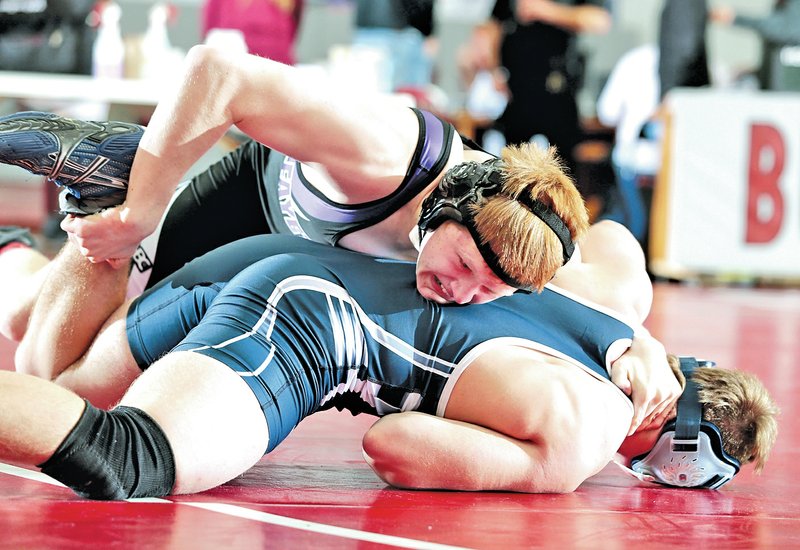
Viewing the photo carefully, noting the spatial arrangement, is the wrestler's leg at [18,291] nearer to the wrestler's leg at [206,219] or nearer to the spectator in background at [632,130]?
the wrestler's leg at [206,219]

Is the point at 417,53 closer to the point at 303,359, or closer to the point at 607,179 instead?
the point at 607,179

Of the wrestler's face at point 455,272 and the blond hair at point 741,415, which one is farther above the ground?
the wrestler's face at point 455,272

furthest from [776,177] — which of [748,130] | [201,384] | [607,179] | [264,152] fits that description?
[201,384]

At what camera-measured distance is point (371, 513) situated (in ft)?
6.71

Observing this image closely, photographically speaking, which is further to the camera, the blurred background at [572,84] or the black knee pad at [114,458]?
the blurred background at [572,84]

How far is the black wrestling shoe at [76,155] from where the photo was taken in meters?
2.41

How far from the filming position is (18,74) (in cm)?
633

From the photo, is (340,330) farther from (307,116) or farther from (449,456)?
(307,116)

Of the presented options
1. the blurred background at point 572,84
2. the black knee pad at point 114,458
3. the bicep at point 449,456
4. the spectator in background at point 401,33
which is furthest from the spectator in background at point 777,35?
the black knee pad at point 114,458

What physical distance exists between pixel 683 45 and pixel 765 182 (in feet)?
3.28

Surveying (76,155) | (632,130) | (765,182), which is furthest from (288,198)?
(632,130)

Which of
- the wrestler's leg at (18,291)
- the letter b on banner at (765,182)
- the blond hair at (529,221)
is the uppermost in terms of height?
the blond hair at (529,221)

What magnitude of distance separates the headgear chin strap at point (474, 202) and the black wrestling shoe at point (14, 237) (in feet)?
4.55

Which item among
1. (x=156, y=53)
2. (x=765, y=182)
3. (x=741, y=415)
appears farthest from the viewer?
(x=765, y=182)
